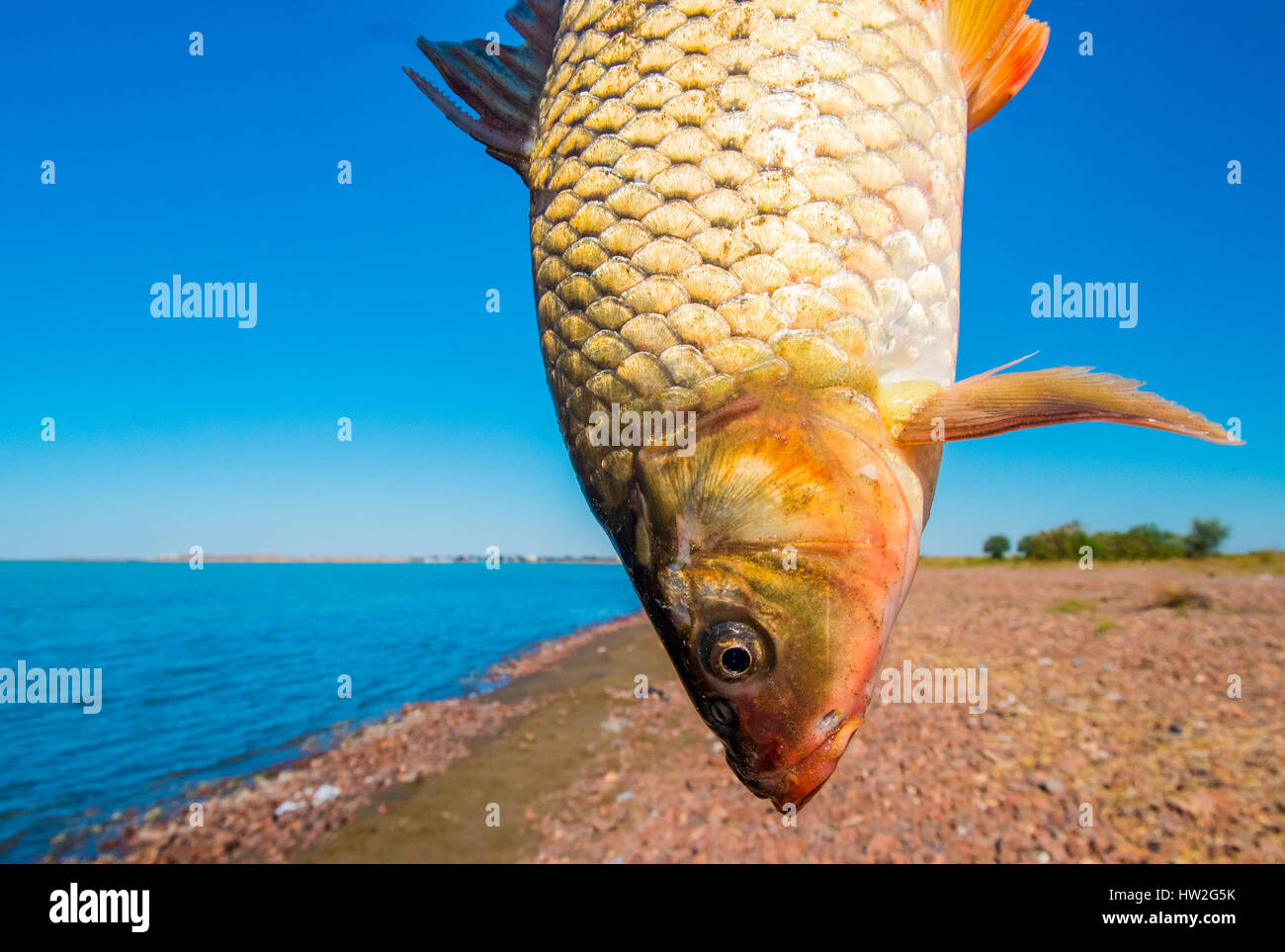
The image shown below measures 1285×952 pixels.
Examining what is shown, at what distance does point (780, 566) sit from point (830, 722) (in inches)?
12.5

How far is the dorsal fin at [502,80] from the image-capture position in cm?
138

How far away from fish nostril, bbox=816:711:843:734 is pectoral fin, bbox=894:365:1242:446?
0.50 metres

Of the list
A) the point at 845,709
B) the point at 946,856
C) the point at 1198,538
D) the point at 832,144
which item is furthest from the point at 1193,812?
the point at 1198,538

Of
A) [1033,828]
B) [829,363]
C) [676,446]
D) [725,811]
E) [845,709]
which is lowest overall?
[725,811]

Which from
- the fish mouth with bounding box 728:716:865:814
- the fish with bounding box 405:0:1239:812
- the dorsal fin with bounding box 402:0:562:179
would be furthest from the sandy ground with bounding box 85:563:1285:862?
the dorsal fin with bounding box 402:0:562:179

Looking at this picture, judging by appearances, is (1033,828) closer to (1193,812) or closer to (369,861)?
(1193,812)

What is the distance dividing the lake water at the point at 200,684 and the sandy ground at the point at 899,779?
120 inches

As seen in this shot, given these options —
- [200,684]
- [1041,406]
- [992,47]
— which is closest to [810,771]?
[1041,406]

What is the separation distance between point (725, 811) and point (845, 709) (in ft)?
35.4

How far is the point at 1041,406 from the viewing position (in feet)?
3.31

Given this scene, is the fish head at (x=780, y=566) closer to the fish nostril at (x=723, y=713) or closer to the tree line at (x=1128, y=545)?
the fish nostril at (x=723, y=713)

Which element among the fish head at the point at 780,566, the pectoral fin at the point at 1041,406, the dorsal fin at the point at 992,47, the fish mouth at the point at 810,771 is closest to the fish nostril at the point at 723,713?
the fish head at the point at 780,566

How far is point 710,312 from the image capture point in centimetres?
104

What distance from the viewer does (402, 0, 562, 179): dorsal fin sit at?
138 centimetres
